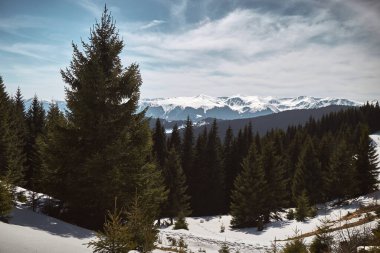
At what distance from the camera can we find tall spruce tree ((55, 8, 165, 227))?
546 inches

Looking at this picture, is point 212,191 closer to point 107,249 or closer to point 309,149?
point 309,149

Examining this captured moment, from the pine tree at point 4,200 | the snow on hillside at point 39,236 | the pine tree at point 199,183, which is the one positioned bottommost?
the pine tree at point 199,183

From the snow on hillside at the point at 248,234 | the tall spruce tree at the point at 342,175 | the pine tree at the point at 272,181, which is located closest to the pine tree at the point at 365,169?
the tall spruce tree at the point at 342,175

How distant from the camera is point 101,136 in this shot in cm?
1462

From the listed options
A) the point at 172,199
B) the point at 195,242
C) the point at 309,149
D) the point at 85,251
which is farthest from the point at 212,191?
the point at 85,251

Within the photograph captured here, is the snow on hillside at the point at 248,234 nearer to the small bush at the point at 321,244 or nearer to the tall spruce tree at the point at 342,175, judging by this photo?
the small bush at the point at 321,244

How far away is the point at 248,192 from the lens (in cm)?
3397

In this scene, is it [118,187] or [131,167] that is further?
[131,167]

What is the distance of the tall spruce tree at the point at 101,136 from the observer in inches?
546

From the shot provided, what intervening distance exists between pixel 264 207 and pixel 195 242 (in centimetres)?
1943

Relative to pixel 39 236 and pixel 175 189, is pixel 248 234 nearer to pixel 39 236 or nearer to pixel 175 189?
pixel 175 189

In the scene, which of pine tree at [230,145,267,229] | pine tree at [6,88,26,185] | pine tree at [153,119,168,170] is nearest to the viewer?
pine tree at [6,88,26,185]

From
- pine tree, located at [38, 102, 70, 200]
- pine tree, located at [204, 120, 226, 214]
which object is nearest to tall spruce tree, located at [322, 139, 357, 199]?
pine tree, located at [204, 120, 226, 214]

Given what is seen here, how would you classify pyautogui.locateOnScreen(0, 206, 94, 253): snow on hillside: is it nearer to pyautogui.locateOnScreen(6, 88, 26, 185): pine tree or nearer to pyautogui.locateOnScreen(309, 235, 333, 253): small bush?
pyautogui.locateOnScreen(6, 88, 26, 185): pine tree
